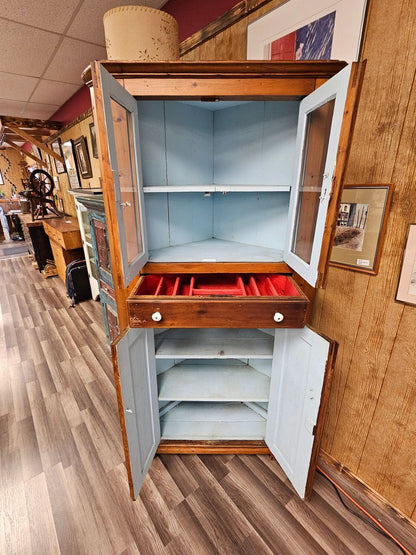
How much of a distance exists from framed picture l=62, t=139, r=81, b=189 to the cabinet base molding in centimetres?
396

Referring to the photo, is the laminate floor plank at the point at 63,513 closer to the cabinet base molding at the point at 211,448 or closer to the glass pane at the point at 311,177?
the cabinet base molding at the point at 211,448

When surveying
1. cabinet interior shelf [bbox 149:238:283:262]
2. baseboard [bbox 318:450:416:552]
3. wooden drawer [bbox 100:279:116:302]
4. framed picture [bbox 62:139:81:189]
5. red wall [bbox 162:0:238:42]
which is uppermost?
red wall [bbox 162:0:238:42]

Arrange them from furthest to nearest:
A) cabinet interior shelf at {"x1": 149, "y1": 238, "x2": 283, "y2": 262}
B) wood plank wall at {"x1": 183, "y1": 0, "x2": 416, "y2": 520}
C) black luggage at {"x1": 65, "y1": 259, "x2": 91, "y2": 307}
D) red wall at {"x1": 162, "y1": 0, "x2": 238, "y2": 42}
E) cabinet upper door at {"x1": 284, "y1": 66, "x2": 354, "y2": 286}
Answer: black luggage at {"x1": 65, "y1": 259, "x2": 91, "y2": 307} → red wall at {"x1": 162, "y1": 0, "x2": 238, "y2": 42} → cabinet interior shelf at {"x1": 149, "y1": 238, "x2": 283, "y2": 262} → wood plank wall at {"x1": 183, "y1": 0, "x2": 416, "y2": 520} → cabinet upper door at {"x1": 284, "y1": 66, "x2": 354, "y2": 286}

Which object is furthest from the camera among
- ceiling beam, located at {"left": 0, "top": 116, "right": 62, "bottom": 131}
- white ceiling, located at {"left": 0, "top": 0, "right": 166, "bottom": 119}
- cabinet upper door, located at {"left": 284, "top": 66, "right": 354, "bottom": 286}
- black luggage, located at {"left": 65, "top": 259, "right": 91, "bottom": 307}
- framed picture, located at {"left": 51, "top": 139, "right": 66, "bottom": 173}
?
framed picture, located at {"left": 51, "top": 139, "right": 66, "bottom": 173}

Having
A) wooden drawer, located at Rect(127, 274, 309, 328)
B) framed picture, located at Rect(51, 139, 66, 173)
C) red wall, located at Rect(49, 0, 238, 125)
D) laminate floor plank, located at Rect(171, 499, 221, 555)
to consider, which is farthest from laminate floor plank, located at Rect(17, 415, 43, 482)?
framed picture, located at Rect(51, 139, 66, 173)

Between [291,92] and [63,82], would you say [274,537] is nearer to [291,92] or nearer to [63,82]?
[291,92]

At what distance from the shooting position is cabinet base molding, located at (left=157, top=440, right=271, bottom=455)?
5.06ft

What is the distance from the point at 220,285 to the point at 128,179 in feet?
2.43

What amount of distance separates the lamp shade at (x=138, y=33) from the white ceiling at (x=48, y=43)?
0.92 m

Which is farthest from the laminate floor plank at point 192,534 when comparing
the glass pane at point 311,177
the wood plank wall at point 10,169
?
the wood plank wall at point 10,169

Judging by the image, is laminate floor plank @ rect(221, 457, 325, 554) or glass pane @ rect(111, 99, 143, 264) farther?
laminate floor plank @ rect(221, 457, 325, 554)

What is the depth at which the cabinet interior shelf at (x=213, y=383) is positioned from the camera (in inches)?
58.5

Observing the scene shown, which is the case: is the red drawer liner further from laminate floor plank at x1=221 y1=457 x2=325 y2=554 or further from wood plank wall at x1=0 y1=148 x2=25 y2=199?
wood plank wall at x1=0 y1=148 x2=25 y2=199

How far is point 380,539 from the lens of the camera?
47.1 inches
